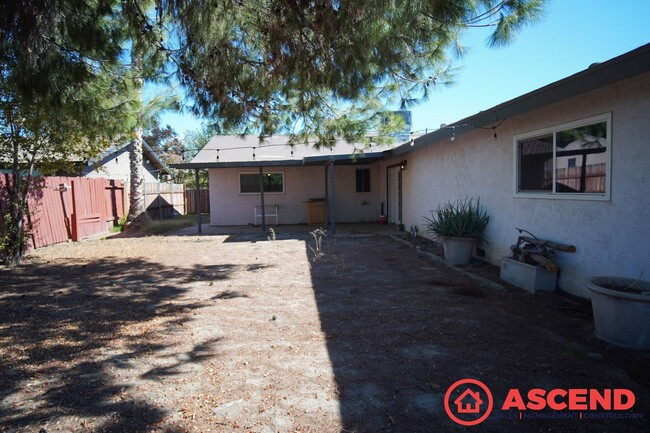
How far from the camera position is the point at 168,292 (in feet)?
19.8

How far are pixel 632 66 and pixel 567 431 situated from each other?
3.19m

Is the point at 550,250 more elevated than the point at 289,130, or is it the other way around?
the point at 289,130

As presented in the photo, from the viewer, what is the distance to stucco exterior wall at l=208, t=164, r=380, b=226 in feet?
52.1

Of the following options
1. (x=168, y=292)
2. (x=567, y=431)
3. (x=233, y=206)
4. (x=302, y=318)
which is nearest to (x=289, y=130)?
(x=168, y=292)

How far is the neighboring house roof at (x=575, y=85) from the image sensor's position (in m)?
3.55

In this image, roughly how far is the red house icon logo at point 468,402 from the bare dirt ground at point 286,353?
0.13 m

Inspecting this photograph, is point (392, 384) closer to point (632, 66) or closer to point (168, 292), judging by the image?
point (632, 66)

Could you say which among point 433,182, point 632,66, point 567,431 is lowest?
point 567,431

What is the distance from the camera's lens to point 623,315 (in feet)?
11.6

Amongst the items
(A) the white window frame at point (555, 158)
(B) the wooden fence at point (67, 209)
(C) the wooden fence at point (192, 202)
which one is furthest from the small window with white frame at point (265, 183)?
(A) the white window frame at point (555, 158)

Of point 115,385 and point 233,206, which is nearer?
point 115,385

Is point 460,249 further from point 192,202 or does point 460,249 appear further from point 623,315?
point 192,202

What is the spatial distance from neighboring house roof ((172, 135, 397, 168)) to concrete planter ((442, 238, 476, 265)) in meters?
5.29

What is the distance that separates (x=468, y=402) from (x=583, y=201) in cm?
343
